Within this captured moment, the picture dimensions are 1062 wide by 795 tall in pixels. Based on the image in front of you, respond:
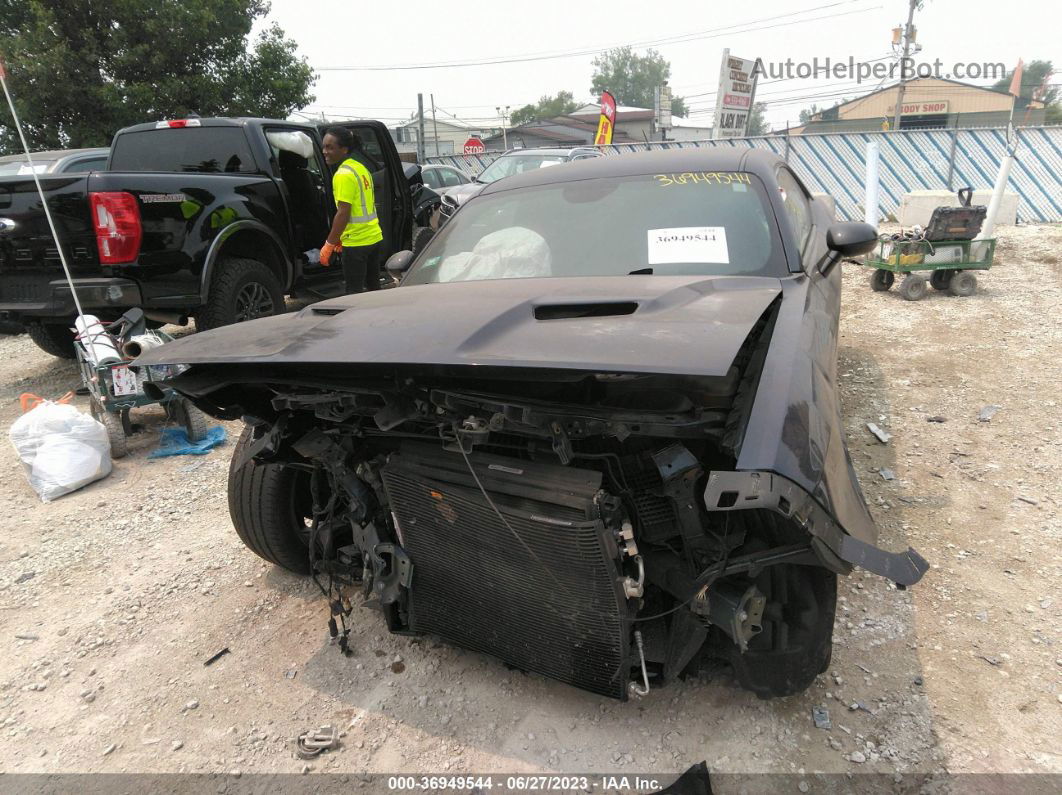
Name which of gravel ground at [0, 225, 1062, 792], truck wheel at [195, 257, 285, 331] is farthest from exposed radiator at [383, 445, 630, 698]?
truck wheel at [195, 257, 285, 331]

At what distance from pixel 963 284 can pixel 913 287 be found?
25.5 inches

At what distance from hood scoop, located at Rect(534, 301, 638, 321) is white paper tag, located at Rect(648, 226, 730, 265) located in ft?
2.75

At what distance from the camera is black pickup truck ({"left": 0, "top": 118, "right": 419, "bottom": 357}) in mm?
4586

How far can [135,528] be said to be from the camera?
3.60 meters

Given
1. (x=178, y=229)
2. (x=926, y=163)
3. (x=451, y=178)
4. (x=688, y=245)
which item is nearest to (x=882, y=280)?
(x=688, y=245)

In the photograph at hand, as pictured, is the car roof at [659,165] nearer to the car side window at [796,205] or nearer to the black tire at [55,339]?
the car side window at [796,205]

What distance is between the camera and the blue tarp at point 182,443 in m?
4.47

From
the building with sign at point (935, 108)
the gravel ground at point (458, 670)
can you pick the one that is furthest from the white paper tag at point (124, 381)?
the building with sign at point (935, 108)

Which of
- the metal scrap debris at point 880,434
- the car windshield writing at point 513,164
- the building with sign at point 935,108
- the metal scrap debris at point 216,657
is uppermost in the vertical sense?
the building with sign at point 935,108

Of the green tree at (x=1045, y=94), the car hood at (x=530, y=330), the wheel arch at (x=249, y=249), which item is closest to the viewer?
the car hood at (x=530, y=330)

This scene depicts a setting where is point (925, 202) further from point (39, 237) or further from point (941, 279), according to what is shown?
point (39, 237)

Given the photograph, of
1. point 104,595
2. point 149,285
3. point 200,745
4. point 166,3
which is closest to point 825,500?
point 200,745

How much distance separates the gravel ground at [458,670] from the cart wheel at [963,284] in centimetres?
431

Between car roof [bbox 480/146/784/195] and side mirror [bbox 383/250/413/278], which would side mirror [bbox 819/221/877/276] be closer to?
car roof [bbox 480/146/784/195]
